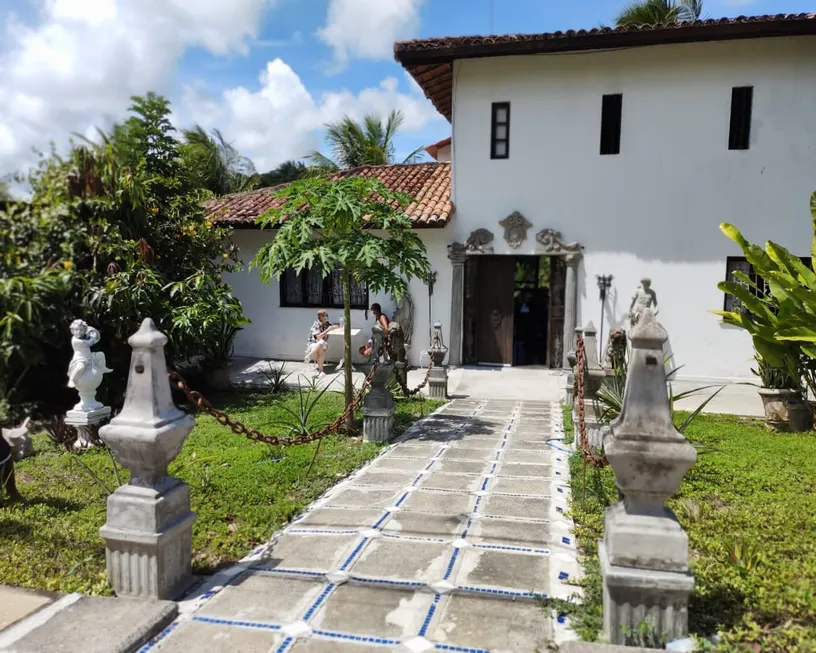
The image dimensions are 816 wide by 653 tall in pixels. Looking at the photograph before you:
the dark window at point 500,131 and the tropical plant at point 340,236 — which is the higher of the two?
the dark window at point 500,131

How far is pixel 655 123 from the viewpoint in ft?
37.6

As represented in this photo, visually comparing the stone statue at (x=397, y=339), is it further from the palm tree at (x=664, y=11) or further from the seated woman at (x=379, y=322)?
the palm tree at (x=664, y=11)

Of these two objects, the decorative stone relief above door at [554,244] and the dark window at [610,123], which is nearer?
the dark window at [610,123]

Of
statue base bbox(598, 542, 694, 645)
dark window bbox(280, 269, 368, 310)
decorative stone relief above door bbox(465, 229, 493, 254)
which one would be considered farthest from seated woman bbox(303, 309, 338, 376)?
statue base bbox(598, 542, 694, 645)

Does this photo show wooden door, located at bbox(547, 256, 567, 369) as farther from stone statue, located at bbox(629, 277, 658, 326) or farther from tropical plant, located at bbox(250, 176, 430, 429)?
tropical plant, located at bbox(250, 176, 430, 429)

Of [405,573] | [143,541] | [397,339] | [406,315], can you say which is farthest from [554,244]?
[143,541]

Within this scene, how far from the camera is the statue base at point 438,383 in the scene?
32.1ft

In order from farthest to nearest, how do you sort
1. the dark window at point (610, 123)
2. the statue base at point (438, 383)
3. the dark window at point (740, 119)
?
the dark window at point (610, 123) → the dark window at point (740, 119) → the statue base at point (438, 383)

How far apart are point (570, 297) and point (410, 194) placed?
154 inches

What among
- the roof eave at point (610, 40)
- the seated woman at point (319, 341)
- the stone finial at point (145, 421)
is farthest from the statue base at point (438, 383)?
the stone finial at point (145, 421)

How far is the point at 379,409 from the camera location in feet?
22.2

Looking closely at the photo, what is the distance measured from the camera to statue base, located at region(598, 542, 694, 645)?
278 cm

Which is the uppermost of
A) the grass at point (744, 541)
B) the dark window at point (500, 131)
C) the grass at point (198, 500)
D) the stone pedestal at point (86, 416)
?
the dark window at point (500, 131)

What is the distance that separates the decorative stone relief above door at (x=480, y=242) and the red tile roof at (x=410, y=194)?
0.65 m
